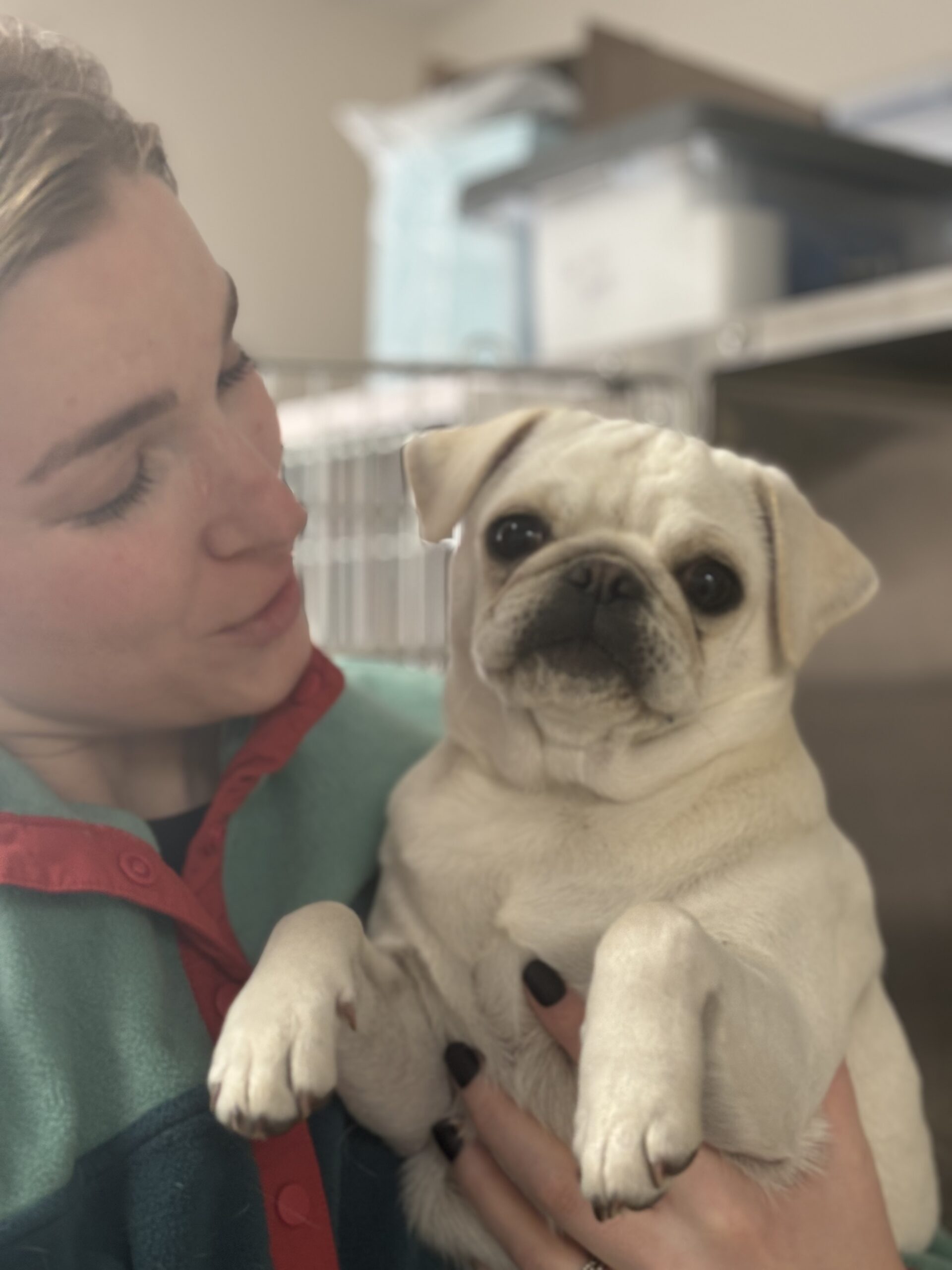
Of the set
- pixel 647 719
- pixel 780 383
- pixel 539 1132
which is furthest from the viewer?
pixel 780 383

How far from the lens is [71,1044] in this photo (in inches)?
25.3

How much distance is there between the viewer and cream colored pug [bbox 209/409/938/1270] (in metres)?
0.74

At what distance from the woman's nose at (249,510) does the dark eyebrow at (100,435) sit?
0.20 ft

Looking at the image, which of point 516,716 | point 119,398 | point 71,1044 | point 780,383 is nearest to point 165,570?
point 119,398

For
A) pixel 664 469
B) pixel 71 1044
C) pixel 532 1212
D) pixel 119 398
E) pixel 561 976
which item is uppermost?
pixel 119 398

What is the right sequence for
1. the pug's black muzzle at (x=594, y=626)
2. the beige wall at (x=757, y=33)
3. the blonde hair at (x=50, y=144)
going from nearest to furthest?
the blonde hair at (x=50, y=144), the pug's black muzzle at (x=594, y=626), the beige wall at (x=757, y=33)

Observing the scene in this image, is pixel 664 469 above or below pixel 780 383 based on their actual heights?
above

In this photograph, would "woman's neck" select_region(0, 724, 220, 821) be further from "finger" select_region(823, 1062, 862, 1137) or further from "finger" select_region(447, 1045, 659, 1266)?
"finger" select_region(823, 1062, 862, 1137)

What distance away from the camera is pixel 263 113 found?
86 centimetres

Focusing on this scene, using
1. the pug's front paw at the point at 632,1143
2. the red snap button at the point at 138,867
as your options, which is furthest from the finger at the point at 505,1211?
the red snap button at the point at 138,867

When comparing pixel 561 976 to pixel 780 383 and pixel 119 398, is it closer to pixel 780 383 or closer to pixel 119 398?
pixel 119 398

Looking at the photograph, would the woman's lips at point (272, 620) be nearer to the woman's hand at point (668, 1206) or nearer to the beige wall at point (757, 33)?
the woman's hand at point (668, 1206)

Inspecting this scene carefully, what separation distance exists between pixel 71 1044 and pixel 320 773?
1.03 ft

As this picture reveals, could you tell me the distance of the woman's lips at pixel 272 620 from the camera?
75cm
